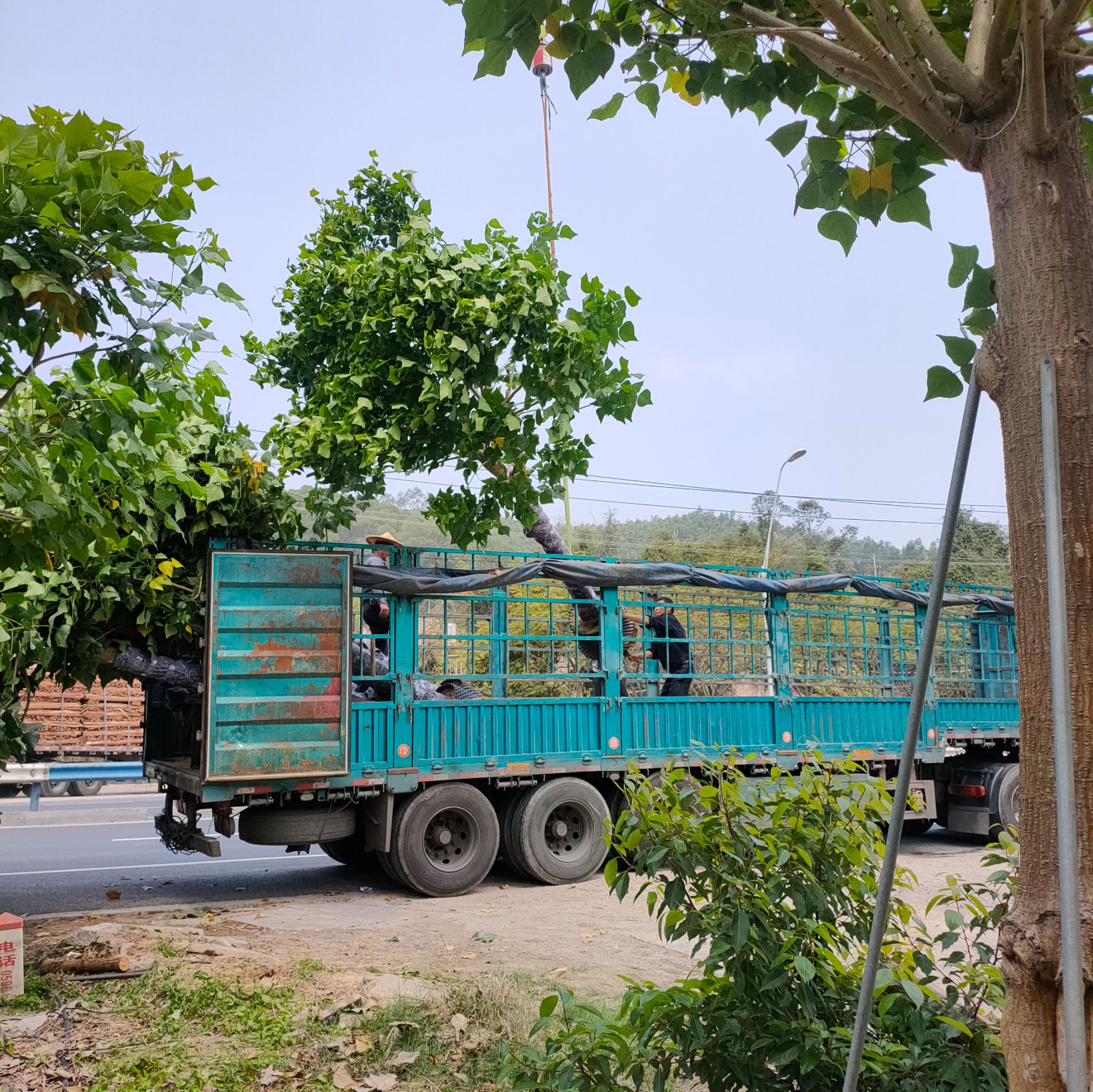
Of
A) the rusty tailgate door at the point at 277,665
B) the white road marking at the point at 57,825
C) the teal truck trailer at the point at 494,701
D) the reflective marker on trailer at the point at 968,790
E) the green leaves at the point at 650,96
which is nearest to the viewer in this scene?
the green leaves at the point at 650,96

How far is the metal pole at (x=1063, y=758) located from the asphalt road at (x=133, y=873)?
809cm

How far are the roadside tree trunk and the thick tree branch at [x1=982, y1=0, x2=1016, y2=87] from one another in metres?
0.11

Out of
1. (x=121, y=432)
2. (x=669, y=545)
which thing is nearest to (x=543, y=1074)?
(x=121, y=432)

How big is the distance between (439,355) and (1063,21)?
23.0 feet

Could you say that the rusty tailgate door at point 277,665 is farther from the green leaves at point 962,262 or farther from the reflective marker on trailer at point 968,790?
the reflective marker on trailer at point 968,790

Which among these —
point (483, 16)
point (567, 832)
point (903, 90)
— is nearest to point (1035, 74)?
point (903, 90)

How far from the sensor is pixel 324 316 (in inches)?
392

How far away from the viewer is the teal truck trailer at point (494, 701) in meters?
8.14

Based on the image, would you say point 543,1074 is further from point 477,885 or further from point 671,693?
point 671,693

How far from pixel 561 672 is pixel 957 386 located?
767 centimetres

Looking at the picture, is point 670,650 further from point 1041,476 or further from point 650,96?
point 1041,476

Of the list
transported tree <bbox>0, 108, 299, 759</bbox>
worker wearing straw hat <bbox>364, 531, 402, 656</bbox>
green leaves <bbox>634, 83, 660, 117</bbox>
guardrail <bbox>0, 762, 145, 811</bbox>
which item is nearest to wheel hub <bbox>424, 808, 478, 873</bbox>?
worker wearing straw hat <bbox>364, 531, 402, 656</bbox>

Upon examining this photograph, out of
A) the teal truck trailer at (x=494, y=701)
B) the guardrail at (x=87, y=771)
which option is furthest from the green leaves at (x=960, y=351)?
the guardrail at (x=87, y=771)

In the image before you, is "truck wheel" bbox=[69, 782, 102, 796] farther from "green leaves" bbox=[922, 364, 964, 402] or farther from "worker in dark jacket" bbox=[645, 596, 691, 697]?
"green leaves" bbox=[922, 364, 964, 402]
